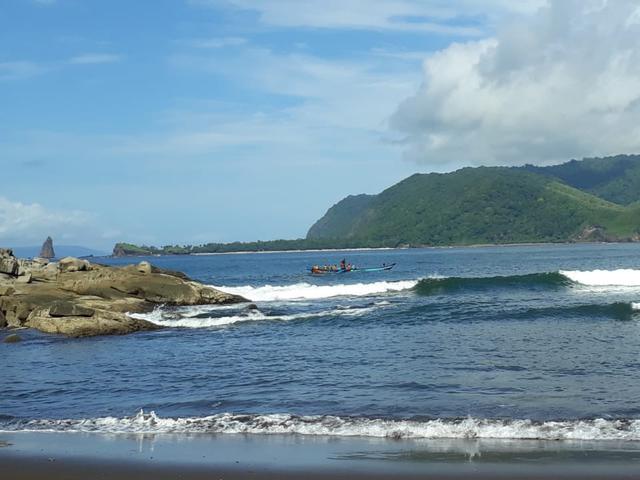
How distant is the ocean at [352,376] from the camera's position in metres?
13.7

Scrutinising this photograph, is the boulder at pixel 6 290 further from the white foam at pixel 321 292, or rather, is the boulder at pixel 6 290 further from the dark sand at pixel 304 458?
the dark sand at pixel 304 458

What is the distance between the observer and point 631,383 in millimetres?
16422

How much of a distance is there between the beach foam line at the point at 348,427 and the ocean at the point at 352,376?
36mm

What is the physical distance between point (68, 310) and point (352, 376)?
16.5 meters

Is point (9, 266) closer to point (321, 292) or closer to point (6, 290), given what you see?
point (6, 290)

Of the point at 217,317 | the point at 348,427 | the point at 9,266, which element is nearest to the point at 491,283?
the point at 217,317

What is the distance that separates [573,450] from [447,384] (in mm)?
5700

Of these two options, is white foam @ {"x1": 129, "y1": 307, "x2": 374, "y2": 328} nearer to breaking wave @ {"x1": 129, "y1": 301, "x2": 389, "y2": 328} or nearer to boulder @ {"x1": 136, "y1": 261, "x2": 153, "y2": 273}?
breaking wave @ {"x1": 129, "y1": 301, "x2": 389, "y2": 328}

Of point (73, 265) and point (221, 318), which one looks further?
point (73, 265)

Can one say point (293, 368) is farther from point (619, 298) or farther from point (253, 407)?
point (619, 298)

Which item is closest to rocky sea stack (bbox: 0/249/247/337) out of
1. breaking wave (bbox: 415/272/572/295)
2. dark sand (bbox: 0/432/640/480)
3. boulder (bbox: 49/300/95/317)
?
boulder (bbox: 49/300/95/317)

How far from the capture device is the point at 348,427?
1336cm

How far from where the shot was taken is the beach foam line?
12500 millimetres

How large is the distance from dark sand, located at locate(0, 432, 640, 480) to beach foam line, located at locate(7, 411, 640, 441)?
405mm
